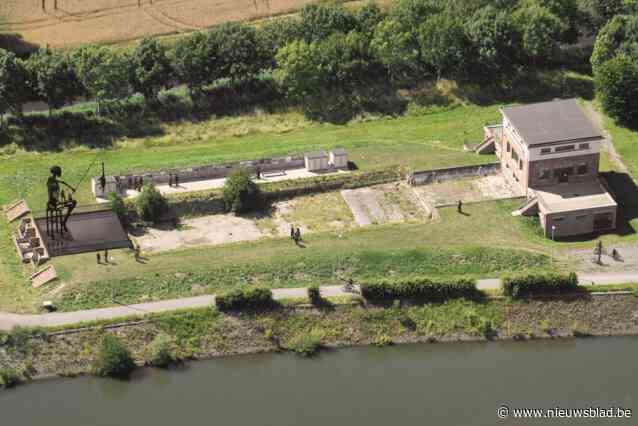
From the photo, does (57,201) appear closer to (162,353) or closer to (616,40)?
(162,353)

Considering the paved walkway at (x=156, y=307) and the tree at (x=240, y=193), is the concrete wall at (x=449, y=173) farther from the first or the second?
the paved walkway at (x=156, y=307)

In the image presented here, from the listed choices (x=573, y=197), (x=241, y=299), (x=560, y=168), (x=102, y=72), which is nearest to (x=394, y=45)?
(x=560, y=168)

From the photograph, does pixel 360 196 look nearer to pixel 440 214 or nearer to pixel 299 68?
pixel 440 214

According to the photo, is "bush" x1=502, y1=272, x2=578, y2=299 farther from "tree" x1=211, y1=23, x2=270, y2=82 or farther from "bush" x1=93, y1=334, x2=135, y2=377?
"tree" x1=211, y1=23, x2=270, y2=82

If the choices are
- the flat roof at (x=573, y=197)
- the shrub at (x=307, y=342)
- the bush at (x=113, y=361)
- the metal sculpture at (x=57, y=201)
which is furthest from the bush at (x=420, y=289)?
the metal sculpture at (x=57, y=201)

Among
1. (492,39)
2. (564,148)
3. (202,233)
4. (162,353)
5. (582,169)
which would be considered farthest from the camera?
(492,39)

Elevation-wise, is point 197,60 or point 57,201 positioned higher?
point 197,60
